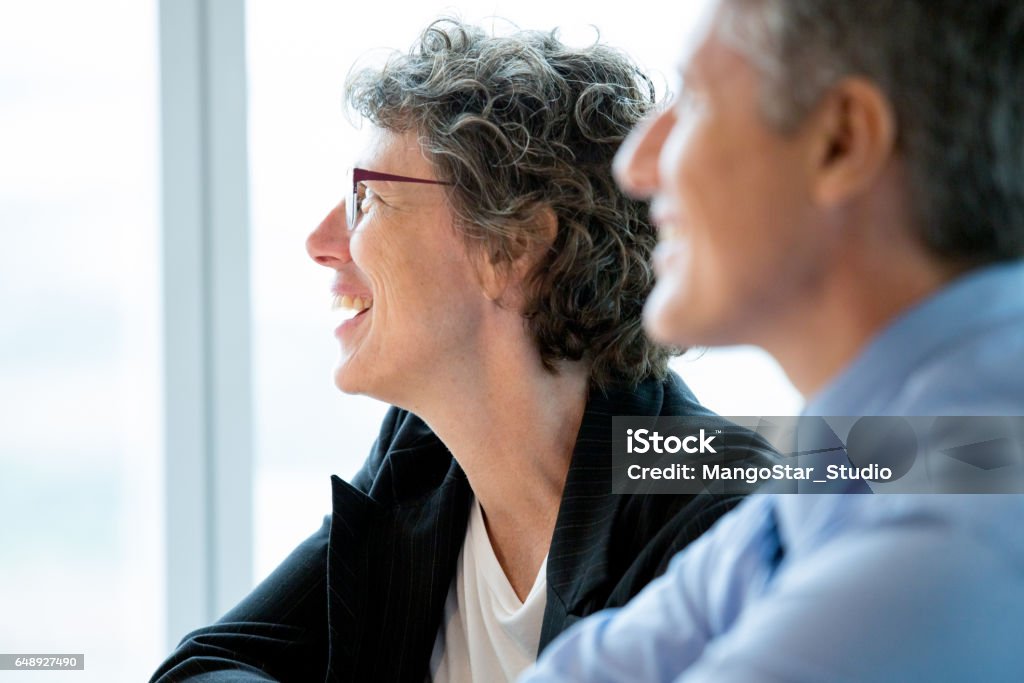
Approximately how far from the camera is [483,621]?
158 centimetres

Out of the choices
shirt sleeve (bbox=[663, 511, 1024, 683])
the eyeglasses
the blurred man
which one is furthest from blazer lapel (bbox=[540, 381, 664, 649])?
shirt sleeve (bbox=[663, 511, 1024, 683])

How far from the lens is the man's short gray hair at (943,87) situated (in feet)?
2.13

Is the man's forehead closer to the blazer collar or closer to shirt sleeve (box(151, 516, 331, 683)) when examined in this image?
the blazer collar

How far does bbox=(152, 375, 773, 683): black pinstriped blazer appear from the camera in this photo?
4.52ft

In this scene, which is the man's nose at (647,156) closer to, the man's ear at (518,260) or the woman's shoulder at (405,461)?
the man's ear at (518,260)

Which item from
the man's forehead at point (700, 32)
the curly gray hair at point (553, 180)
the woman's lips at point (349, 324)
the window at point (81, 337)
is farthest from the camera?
the window at point (81, 337)

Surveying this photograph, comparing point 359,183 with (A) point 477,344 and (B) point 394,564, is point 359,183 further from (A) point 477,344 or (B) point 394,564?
(B) point 394,564

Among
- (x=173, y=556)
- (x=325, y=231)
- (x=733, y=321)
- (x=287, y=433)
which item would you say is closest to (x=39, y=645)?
(x=173, y=556)

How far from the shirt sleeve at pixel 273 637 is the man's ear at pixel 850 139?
115cm

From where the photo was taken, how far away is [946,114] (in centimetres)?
65

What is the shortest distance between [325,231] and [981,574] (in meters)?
1.34

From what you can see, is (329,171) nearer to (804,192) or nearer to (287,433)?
(287,433)

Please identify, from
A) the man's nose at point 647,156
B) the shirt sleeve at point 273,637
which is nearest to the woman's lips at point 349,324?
the shirt sleeve at point 273,637

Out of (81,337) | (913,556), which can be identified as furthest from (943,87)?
(81,337)
